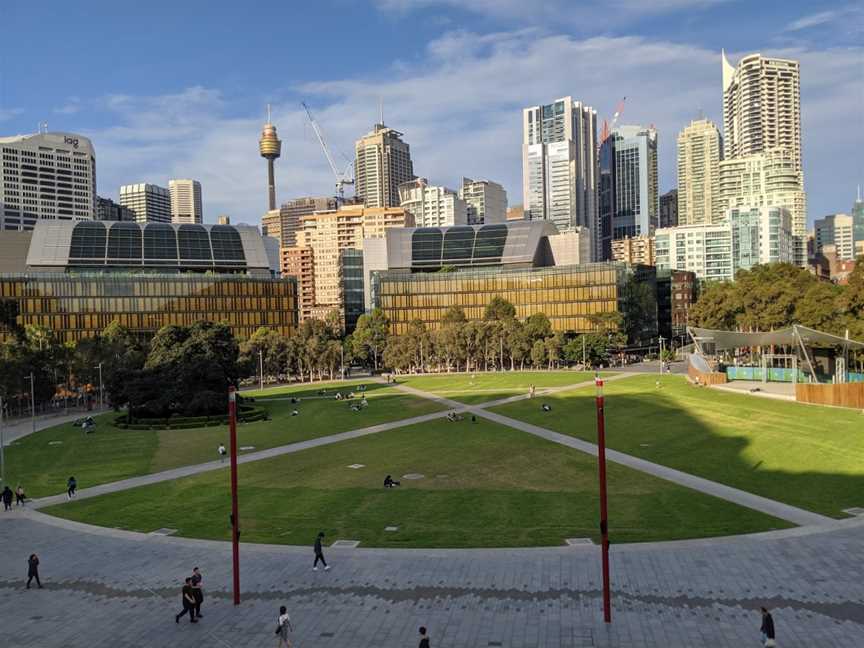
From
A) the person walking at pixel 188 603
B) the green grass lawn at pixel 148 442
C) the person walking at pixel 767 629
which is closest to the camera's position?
the person walking at pixel 767 629

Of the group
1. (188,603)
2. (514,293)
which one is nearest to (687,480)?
(188,603)

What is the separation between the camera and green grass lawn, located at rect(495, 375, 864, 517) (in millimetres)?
41750

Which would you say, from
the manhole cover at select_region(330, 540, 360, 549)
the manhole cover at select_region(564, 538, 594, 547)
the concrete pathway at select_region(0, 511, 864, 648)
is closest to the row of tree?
the concrete pathway at select_region(0, 511, 864, 648)

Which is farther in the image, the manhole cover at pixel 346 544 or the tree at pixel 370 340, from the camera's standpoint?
the tree at pixel 370 340

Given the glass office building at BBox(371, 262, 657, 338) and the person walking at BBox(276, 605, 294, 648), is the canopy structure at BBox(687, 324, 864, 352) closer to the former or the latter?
the glass office building at BBox(371, 262, 657, 338)

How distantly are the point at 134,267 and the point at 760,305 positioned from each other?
137 meters

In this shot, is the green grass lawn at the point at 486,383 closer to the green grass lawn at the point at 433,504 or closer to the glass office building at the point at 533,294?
the green grass lawn at the point at 433,504

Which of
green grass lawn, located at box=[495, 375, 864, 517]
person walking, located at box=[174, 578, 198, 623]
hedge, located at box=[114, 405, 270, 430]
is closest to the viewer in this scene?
person walking, located at box=[174, 578, 198, 623]

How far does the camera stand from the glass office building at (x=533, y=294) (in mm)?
170750

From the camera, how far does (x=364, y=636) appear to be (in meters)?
23.3

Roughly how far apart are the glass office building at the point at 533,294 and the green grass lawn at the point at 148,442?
8888cm

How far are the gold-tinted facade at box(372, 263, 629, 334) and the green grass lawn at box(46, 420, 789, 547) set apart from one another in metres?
121

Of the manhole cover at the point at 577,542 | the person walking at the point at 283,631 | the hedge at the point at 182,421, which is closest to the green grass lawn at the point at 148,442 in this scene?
the hedge at the point at 182,421

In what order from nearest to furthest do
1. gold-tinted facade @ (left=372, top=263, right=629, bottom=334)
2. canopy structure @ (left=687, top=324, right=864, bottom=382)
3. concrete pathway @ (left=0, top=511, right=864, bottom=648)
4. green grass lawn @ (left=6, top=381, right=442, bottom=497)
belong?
concrete pathway @ (left=0, top=511, right=864, bottom=648) → green grass lawn @ (left=6, top=381, right=442, bottom=497) → canopy structure @ (left=687, top=324, right=864, bottom=382) → gold-tinted facade @ (left=372, top=263, right=629, bottom=334)
